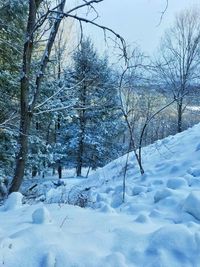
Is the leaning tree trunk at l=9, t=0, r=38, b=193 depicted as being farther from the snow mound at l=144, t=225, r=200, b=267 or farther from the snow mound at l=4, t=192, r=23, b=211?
the snow mound at l=144, t=225, r=200, b=267

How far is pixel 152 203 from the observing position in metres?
4.61

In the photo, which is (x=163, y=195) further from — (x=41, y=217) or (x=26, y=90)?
(x=26, y=90)

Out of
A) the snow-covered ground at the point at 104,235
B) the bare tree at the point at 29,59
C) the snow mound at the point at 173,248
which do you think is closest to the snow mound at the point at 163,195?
the snow-covered ground at the point at 104,235

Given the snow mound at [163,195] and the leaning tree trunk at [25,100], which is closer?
the snow mound at [163,195]

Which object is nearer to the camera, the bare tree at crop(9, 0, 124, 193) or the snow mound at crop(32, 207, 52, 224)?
the snow mound at crop(32, 207, 52, 224)

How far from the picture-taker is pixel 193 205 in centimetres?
363

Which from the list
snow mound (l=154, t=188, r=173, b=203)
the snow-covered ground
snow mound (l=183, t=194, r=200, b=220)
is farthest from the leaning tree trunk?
snow mound (l=183, t=194, r=200, b=220)

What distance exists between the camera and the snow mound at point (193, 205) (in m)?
3.56

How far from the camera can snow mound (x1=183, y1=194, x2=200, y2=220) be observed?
11.7 feet

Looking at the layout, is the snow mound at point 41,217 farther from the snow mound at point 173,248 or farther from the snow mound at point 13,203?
the snow mound at point 173,248

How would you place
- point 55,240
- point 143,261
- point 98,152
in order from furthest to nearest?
point 98,152 < point 55,240 < point 143,261

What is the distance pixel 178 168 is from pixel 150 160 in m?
2.31

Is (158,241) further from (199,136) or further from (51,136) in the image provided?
(51,136)

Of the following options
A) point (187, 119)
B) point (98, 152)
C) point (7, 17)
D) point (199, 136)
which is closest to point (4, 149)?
point (7, 17)
